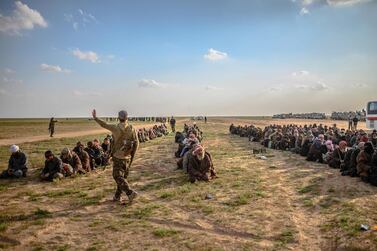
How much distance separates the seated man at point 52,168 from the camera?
12.9 m

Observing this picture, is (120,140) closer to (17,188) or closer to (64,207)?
(64,207)

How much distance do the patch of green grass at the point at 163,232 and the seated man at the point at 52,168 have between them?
683cm

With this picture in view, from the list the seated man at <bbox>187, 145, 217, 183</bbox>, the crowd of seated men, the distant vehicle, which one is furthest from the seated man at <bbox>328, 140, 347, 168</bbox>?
the distant vehicle

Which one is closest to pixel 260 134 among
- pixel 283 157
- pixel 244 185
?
pixel 283 157

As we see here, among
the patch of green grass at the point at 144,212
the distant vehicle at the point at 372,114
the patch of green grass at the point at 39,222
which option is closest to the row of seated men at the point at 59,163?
the patch of green grass at the point at 144,212

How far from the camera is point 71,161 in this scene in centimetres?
1422

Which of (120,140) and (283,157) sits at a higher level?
(120,140)

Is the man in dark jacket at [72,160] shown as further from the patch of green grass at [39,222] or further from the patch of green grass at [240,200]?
the patch of green grass at [240,200]

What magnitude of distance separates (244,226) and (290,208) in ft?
6.48

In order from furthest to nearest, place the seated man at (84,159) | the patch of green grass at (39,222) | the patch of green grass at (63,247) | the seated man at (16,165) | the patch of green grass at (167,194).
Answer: the seated man at (84,159)
the seated man at (16,165)
the patch of green grass at (167,194)
the patch of green grass at (39,222)
the patch of green grass at (63,247)

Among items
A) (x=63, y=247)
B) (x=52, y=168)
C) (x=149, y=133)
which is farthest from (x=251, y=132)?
(x=63, y=247)

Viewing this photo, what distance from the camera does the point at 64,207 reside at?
30.6ft

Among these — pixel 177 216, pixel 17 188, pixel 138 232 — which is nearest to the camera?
pixel 138 232

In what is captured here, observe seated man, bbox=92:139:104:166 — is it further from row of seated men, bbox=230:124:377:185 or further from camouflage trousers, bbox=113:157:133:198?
row of seated men, bbox=230:124:377:185
